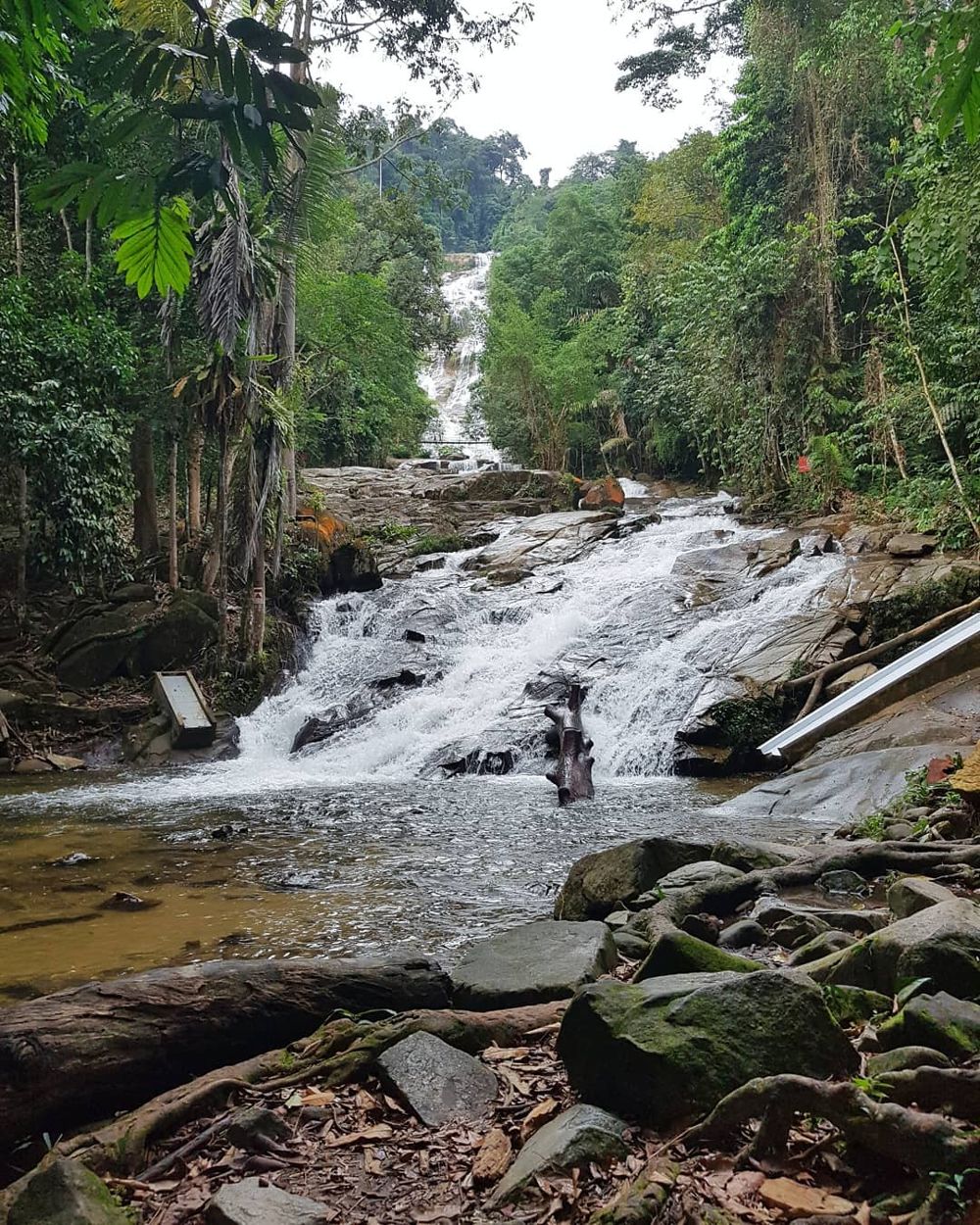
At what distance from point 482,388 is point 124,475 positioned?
2069 cm

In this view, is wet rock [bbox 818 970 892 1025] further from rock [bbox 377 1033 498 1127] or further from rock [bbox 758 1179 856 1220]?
rock [bbox 377 1033 498 1127]

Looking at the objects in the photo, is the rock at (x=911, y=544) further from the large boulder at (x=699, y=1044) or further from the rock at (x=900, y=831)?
the large boulder at (x=699, y=1044)

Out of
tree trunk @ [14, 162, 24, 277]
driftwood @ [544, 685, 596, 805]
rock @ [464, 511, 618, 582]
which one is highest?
tree trunk @ [14, 162, 24, 277]

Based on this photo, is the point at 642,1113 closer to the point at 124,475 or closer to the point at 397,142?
the point at 124,475

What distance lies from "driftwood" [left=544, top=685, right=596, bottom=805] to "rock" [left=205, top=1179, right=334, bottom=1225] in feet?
21.9

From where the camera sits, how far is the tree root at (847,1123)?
1844mm

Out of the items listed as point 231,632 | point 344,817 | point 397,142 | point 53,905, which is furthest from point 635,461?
point 53,905

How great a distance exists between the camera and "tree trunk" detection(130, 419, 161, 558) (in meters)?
16.5

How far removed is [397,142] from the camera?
2194 centimetres

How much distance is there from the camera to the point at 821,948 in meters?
3.58

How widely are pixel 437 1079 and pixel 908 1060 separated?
4.45 ft

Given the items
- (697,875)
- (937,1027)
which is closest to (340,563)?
(697,875)

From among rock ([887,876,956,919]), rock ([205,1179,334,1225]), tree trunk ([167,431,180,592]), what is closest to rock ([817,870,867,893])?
rock ([887,876,956,919])

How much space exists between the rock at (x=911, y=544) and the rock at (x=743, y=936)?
1088 cm
